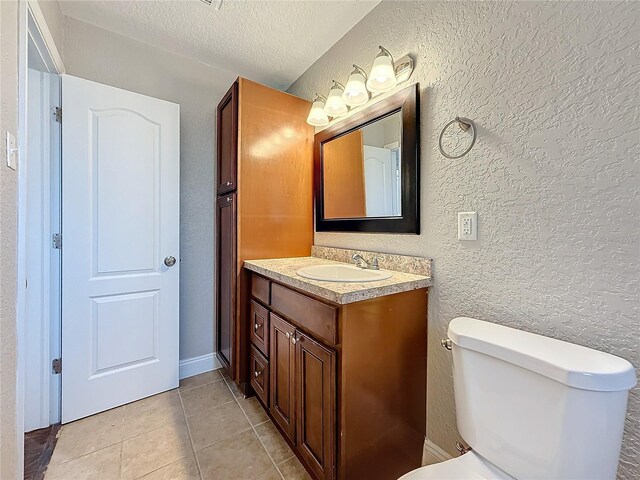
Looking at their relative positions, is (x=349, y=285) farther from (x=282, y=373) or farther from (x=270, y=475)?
(x=270, y=475)

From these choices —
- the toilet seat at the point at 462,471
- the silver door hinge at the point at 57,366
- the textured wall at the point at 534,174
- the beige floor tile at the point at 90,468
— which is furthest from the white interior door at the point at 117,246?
the toilet seat at the point at 462,471

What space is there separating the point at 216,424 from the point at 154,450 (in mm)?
301

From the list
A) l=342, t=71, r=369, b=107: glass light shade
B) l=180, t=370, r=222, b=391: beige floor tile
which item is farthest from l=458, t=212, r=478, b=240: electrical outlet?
l=180, t=370, r=222, b=391: beige floor tile

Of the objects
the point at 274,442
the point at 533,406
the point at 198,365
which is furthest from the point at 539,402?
the point at 198,365

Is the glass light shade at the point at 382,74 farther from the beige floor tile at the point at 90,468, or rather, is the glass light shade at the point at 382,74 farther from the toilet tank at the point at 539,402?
the beige floor tile at the point at 90,468

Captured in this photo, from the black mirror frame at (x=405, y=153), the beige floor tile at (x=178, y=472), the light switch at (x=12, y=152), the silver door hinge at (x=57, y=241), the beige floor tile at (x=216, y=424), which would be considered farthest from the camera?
the silver door hinge at (x=57, y=241)

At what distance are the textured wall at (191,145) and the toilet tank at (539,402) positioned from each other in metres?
1.83

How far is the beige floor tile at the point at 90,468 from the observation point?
1.24 metres

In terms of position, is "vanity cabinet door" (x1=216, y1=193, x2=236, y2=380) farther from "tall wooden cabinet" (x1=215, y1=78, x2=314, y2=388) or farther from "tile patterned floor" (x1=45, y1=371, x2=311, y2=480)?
"tile patterned floor" (x1=45, y1=371, x2=311, y2=480)

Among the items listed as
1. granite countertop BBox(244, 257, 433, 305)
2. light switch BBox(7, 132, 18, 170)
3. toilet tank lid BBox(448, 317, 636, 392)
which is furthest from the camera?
granite countertop BBox(244, 257, 433, 305)

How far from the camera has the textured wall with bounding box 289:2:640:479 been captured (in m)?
0.80

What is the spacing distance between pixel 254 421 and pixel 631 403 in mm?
1591

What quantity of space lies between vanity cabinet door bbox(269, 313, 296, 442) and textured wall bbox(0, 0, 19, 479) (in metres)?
0.93

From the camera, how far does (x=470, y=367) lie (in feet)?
2.91
